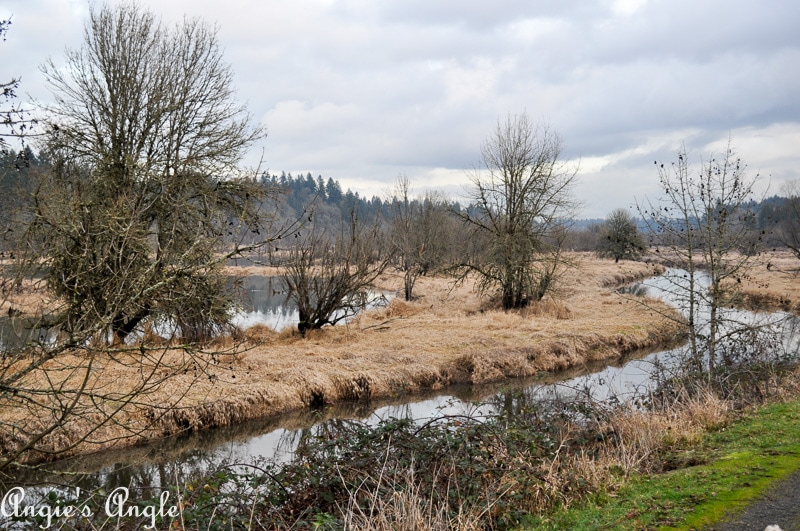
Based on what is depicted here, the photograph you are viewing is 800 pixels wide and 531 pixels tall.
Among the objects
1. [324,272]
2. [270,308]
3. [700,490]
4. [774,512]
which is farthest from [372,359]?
[270,308]

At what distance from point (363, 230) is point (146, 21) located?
9.04 metres

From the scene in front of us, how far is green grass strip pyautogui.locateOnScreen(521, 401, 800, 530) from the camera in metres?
5.00

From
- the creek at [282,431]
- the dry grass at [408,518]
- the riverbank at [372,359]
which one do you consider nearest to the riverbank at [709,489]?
the dry grass at [408,518]

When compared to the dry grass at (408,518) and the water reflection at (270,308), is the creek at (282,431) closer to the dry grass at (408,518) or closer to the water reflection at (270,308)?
the dry grass at (408,518)

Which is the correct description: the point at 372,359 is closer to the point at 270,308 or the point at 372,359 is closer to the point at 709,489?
the point at 709,489

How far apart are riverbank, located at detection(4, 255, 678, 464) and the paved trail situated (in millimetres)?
5708

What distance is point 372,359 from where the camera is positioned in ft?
50.3

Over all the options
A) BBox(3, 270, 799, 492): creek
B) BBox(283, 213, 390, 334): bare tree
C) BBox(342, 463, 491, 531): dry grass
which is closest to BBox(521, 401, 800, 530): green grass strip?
BBox(342, 463, 491, 531): dry grass

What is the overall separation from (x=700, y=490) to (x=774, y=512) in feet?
2.22

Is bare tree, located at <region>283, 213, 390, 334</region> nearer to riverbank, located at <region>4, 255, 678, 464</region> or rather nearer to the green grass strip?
riverbank, located at <region>4, 255, 678, 464</region>

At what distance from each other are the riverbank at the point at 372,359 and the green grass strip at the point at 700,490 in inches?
183

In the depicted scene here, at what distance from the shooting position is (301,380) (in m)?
13.3

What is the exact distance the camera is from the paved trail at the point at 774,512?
4633 millimetres

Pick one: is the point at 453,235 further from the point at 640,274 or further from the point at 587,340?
the point at 587,340
